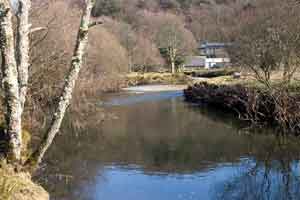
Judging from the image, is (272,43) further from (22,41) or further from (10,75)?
(10,75)

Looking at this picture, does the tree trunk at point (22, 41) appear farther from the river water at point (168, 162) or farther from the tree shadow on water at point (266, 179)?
the tree shadow on water at point (266, 179)

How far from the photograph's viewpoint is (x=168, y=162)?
45.5 feet

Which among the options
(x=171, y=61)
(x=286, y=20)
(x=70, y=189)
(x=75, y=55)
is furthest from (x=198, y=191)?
(x=171, y=61)

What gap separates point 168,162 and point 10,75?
830 centimetres

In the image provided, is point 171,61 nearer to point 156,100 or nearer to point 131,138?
point 156,100

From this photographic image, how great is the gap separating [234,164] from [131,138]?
5681 millimetres

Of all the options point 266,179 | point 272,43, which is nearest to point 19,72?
point 266,179

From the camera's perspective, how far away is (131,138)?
1809 cm

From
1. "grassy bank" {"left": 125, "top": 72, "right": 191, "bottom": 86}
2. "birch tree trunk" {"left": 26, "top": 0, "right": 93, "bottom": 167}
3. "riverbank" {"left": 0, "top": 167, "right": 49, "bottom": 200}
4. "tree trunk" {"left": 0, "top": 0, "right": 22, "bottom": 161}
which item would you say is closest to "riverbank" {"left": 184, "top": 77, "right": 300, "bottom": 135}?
"riverbank" {"left": 0, "top": 167, "right": 49, "bottom": 200}

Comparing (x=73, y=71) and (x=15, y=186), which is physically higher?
(x=73, y=71)

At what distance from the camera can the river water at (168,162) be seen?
10.8 meters

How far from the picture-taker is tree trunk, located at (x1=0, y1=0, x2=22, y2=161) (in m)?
6.25

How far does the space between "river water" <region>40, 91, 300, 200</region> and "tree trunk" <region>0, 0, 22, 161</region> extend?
13.0ft

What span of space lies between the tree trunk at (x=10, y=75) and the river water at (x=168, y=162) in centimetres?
398
